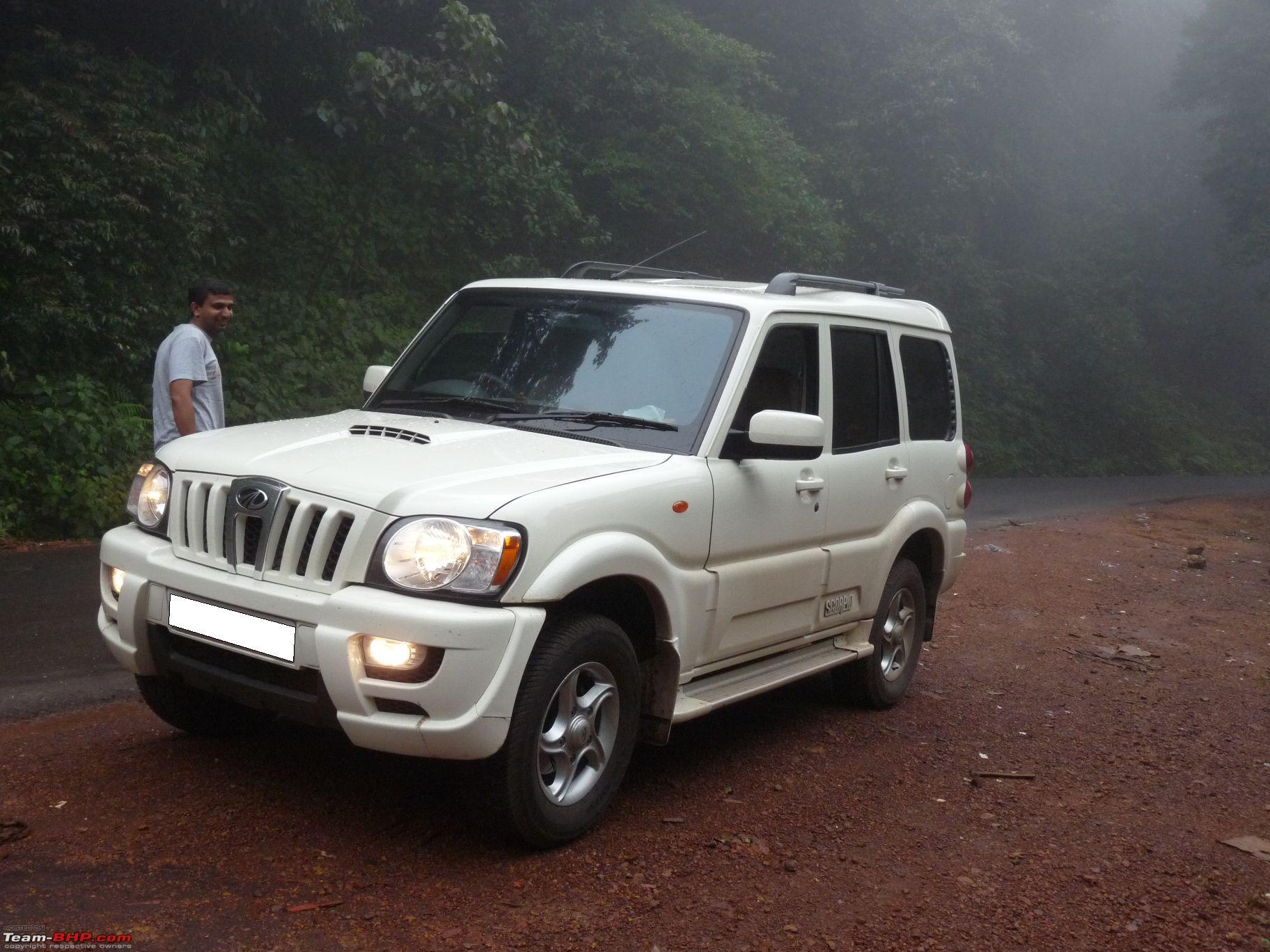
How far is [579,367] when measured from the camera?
197 inches

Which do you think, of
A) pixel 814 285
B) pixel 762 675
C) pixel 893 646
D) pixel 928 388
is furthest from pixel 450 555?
pixel 928 388

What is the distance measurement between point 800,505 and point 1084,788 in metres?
1.68

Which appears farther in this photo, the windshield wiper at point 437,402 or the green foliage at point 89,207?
the green foliage at point 89,207

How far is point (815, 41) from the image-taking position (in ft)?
85.9

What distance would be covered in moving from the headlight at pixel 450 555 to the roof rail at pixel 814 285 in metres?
Result: 2.09

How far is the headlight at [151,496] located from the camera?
432 cm

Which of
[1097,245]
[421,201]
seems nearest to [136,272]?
[421,201]

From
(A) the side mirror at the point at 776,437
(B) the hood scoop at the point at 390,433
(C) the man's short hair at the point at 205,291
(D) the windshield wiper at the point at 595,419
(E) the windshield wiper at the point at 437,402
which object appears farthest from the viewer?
(C) the man's short hair at the point at 205,291

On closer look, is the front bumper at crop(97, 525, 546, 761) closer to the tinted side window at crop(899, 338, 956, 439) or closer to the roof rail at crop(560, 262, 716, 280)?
the roof rail at crop(560, 262, 716, 280)

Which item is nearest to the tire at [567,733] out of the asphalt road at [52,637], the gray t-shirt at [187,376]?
the asphalt road at [52,637]

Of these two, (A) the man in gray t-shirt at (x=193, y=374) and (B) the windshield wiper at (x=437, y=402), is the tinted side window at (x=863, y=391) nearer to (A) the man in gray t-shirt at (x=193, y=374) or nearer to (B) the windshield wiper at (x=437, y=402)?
(B) the windshield wiper at (x=437, y=402)
